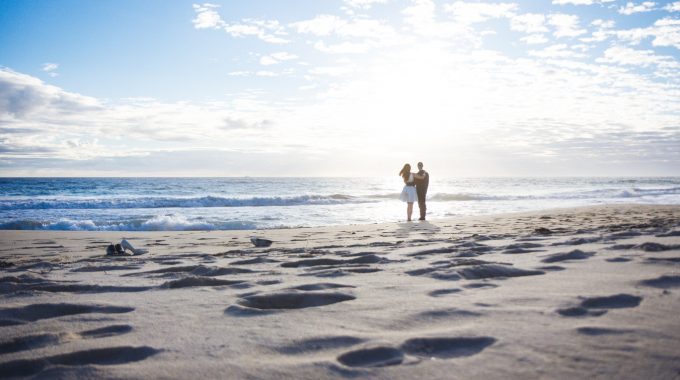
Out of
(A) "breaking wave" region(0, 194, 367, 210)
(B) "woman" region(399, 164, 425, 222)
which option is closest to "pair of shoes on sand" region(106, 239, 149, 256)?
(B) "woman" region(399, 164, 425, 222)

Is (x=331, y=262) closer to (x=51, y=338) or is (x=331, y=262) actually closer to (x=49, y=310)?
(x=49, y=310)

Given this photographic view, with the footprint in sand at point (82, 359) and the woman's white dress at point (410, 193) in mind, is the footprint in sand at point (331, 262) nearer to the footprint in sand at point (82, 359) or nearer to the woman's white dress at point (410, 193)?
the footprint in sand at point (82, 359)

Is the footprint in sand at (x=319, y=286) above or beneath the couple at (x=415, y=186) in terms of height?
beneath

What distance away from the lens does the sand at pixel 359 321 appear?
4.64 feet

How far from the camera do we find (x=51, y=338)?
5.90 ft

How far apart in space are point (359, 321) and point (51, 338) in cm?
122

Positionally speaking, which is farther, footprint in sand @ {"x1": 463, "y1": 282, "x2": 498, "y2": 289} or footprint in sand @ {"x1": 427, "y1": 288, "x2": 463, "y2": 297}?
footprint in sand @ {"x1": 463, "y1": 282, "x2": 498, "y2": 289}

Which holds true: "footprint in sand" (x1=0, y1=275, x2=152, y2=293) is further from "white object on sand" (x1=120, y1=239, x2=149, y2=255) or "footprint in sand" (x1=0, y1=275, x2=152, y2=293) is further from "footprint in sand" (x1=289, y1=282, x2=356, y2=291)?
"white object on sand" (x1=120, y1=239, x2=149, y2=255)

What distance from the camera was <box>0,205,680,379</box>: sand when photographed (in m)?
1.41

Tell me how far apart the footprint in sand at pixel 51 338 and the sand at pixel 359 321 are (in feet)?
0.04

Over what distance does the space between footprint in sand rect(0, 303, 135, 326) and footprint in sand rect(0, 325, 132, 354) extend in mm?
350

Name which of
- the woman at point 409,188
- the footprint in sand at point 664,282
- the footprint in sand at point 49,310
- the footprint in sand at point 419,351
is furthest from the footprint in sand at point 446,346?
the woman at point 409,188

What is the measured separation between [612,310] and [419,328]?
0.85 m

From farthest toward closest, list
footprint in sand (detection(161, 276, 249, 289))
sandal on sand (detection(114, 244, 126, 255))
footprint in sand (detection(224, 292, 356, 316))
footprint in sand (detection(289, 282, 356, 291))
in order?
1. sandal on sand (detection(114, 244, 126, 255))
2. footprint in sand (detection(161, 276, 249, 289))
3. footprint in sand (detection(289, 282, 356, 291))
4. footprint in sand (detection(224, 292, 356, 316))
